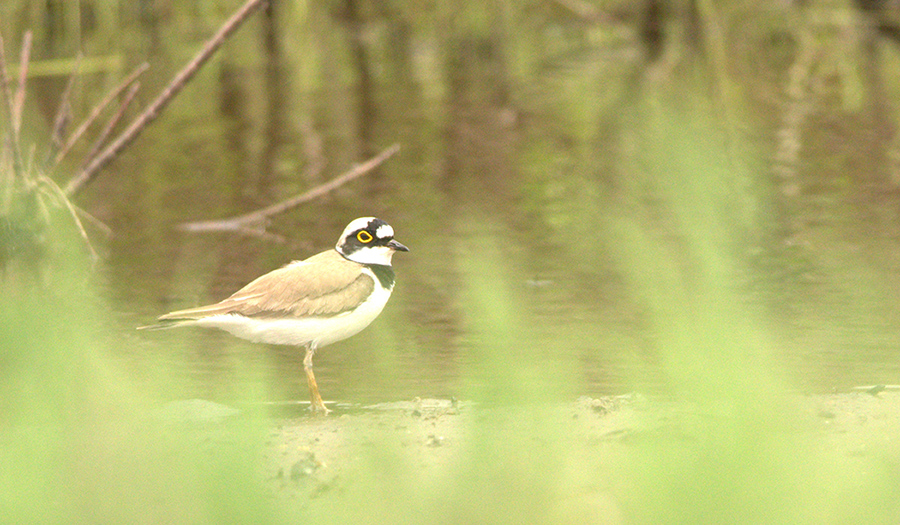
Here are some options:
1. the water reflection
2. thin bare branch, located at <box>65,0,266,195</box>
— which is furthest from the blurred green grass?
thin bare branch, located at <box>65,0,266,195</box>

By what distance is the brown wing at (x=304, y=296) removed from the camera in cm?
608

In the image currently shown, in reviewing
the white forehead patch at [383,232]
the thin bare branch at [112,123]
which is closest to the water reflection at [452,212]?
the white forehead patch at [383,232]

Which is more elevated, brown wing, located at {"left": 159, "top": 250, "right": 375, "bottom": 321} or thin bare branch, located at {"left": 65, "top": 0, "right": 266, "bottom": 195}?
thin bare branch, located at {"left": 65, "top": 0, "right": 266, "bottom": 195}

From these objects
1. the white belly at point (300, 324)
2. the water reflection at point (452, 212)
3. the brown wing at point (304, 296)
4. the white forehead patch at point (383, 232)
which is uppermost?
the white forehead patch at point (383, 232)

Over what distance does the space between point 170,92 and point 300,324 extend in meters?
2.53

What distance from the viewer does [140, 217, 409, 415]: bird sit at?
6074 mm

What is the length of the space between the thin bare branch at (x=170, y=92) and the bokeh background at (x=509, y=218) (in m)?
0.32

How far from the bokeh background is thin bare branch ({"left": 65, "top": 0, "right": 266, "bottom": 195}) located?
0.32m

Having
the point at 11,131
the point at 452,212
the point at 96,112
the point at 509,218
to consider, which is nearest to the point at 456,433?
the point at 96,112

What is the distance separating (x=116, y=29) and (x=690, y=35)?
7.97 meters

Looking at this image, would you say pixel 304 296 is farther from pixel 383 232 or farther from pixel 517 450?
pixel 517 450

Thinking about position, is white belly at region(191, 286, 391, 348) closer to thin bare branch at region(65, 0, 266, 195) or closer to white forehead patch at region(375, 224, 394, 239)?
white forehead patch at region(375, 224, 394, 239)

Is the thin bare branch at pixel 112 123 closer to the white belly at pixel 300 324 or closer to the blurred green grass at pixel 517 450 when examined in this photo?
the white belly at pixel 300 324

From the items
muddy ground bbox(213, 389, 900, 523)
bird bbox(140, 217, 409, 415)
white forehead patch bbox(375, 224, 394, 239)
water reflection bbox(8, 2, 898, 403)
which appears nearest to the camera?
muddy ground bbox(213, 389, 900, 523)
